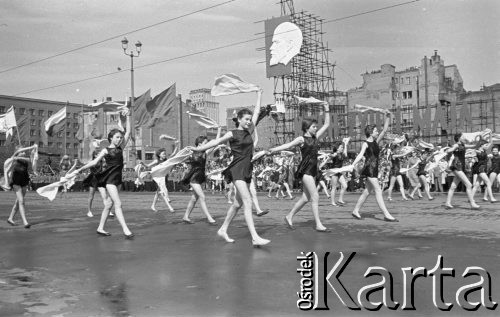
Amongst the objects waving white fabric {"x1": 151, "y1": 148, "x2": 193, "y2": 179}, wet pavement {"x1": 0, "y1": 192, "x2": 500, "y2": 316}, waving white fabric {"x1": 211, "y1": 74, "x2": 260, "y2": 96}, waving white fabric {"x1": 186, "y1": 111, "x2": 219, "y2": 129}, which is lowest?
wet pavement {"x1": 0, "y1": 192, "x2": 500, "y2": 316}

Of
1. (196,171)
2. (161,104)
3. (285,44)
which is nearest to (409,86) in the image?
(285,44)

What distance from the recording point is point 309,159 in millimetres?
10633

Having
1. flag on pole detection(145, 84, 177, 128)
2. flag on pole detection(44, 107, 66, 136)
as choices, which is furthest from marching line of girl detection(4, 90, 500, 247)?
flag on pole detection(145, 84, 177, 128)

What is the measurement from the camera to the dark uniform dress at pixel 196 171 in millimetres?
12672

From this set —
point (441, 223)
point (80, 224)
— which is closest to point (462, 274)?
point (441, 223)

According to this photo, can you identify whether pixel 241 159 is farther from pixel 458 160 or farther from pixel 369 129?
pixel 458 160

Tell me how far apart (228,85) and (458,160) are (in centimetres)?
700

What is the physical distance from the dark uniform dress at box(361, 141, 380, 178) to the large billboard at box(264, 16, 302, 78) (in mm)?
35662

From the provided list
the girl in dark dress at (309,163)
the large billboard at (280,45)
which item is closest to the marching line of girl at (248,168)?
the girl in dark dress at (309,163)

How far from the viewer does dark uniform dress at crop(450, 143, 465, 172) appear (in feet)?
49.4

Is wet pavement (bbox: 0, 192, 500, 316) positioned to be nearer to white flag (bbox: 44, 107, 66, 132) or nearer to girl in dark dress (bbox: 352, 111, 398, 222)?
girl in dark dress (bbox: 352, 111, 398, 222)

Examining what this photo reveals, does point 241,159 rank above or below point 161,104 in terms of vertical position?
below

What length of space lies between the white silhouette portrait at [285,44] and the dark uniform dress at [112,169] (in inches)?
1489

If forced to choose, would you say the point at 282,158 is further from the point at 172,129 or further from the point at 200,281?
the point at 172,129
